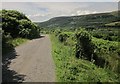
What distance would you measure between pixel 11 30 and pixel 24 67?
40.0m

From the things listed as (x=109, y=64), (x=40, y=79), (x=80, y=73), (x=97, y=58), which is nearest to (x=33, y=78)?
(x=40, y=79)

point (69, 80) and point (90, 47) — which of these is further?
point (90, 47)

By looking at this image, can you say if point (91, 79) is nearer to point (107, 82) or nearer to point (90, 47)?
point (107, 82)

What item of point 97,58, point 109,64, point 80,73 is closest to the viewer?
point 80,73

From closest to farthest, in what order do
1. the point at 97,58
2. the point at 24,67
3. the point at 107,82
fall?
the point at 107,82 < the point at 24,67 < the point at 97,58

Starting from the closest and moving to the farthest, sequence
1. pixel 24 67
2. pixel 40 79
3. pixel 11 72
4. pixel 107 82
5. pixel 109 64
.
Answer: pixel 107 82, pixel 40 79, pixel 11 72, pixel 24 67, pixel 109 64

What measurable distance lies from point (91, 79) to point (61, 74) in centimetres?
273

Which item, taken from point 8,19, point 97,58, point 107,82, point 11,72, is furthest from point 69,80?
point 8,19

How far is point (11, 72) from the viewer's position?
63.0ft

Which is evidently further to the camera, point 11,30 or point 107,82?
point 11,30

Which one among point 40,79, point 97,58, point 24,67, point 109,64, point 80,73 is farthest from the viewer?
point 97,58

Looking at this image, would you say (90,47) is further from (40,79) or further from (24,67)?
(40,79)

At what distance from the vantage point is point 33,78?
17.2 metres

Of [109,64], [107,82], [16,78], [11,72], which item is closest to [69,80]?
[107,82]
